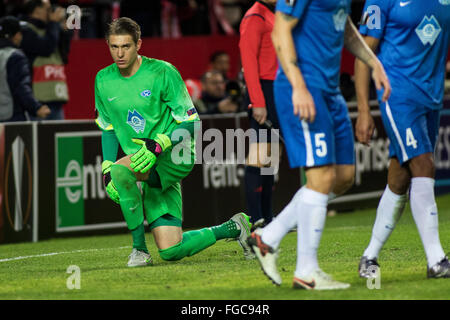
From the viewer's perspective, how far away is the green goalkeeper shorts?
7523 millimetres

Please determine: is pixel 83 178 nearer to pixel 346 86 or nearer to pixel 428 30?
pixel 346 86

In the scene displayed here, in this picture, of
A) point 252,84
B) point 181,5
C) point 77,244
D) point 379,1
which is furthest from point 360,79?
point 181,5

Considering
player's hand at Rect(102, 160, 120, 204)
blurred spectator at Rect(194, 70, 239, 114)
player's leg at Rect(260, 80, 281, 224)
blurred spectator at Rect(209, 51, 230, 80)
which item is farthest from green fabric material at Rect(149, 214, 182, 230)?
blurred spectator at Rect(209, 51, 230, 80)

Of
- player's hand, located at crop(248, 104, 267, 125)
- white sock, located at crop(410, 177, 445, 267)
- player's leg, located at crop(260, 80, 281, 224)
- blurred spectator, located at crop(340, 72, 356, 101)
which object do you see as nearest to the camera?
white sock, located at crop(410, 177, 445, 267)

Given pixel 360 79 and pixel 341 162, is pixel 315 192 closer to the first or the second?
pixel 341 162

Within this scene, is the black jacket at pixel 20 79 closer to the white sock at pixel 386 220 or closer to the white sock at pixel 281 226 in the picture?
the white sock at pixel 386 220

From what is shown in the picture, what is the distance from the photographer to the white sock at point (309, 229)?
5637 millimetres

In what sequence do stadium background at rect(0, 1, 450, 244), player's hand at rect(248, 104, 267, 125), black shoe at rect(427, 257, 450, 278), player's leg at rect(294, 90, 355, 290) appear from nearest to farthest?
1. player's leg at rect(294, 90, 355, 290)
2. black shoe at rect(427, 257, 450, 278)
3. player's hand at rect(248, 104, 267, 125)
4. stadium background at rect(0, 1, 450, 244)

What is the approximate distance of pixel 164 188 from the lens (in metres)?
7.59

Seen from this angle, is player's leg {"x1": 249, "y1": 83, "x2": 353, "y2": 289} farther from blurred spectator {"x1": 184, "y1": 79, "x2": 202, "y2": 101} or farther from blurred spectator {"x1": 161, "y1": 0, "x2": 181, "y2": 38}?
blurred spectator {"x1": 161, "y1": 0, "x2": 181, "y2": 38}

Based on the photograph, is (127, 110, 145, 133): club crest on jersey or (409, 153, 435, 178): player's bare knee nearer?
(409, 153, 435, 178): player's bare knee

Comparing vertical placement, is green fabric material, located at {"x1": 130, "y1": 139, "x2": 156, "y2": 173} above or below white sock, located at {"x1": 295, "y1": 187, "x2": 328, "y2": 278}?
above

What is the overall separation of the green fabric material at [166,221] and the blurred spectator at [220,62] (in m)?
6.62

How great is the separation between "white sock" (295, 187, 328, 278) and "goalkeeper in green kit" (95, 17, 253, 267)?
6.15 feet
